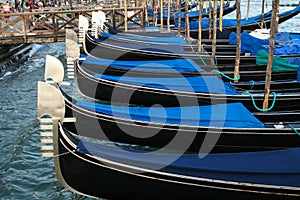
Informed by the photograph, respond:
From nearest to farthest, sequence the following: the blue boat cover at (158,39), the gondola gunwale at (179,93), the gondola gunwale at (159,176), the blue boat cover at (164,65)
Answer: the gondola gunwale at (159,176)
the gondola gunwale at (179,93)
the blue boat cover at (164,65)
the blue boat cover at (158,39)

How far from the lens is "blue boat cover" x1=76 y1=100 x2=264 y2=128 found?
4891 millimetres

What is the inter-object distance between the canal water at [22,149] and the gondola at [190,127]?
2.83 feet

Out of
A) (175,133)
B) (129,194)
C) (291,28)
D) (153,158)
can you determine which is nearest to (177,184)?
(153,158)

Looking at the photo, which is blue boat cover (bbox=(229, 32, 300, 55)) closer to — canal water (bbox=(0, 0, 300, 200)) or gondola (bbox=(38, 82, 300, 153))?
gondola (bbox=(38, 82, 300, 153))

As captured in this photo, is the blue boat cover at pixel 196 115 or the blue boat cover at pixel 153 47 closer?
the blue boat cover at pixel 196 115

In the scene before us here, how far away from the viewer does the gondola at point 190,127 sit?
489 centimetres

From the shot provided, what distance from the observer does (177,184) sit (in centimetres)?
386

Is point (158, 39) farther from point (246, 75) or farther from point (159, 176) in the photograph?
point (159, 176)

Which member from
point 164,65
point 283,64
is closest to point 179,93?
point 164,65

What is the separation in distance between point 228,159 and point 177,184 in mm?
584

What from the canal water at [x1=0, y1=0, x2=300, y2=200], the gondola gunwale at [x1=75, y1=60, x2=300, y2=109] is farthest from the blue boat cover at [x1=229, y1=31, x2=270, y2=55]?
the canal water at [x1=0, y1=0, x2=300, y2=200]

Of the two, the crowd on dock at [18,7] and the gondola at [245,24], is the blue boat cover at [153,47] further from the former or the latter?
the crowd on dock at [18,7]

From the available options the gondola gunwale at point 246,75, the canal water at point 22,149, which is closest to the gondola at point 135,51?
the gondola gunwale at point 246,75

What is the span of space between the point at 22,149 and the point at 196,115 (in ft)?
10.3
